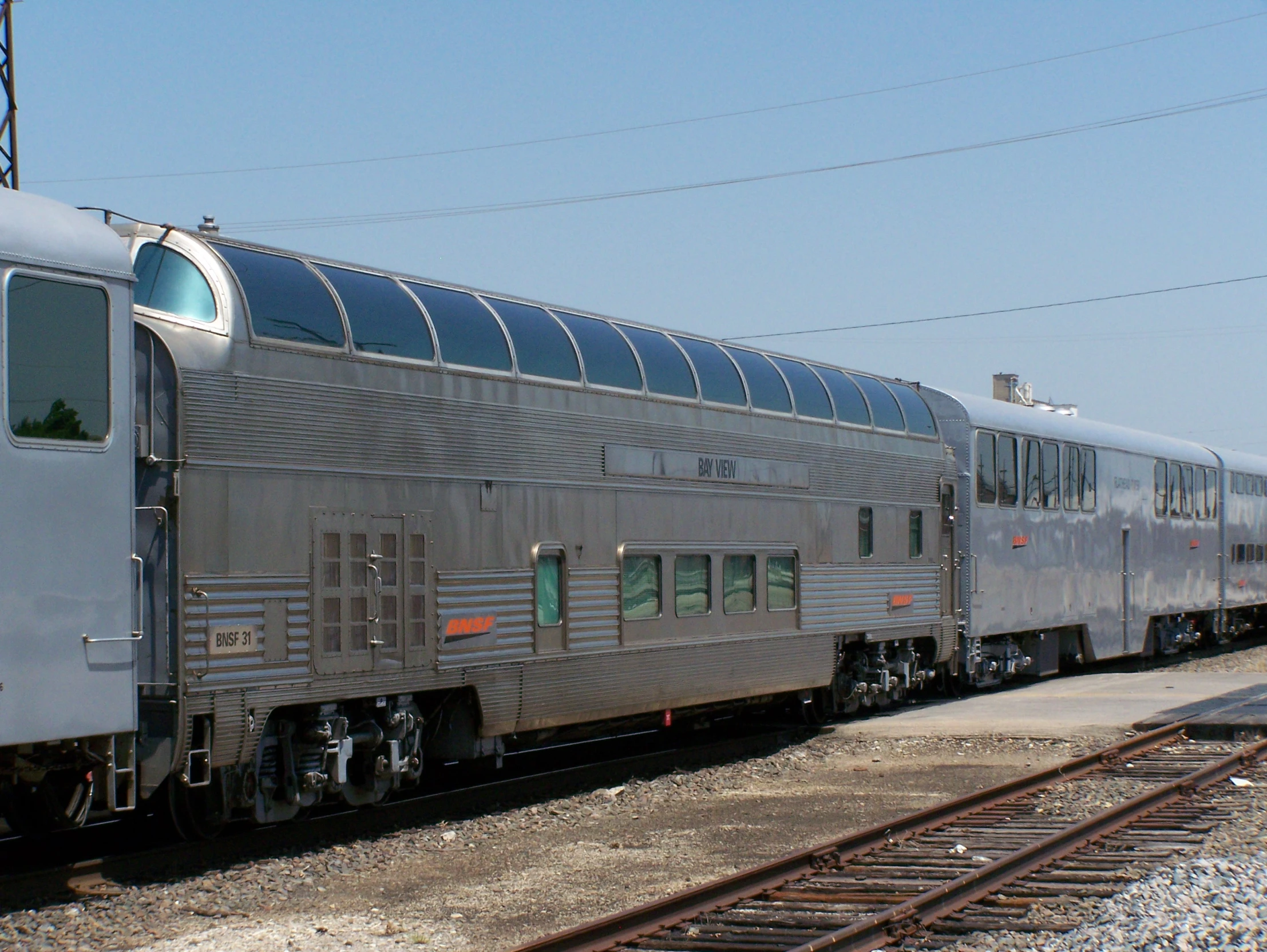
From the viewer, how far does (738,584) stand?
541 inches

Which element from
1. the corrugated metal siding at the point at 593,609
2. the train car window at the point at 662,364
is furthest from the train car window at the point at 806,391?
the corrugated metal siding at the point at 593,609

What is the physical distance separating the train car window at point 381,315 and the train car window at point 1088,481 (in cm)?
1483

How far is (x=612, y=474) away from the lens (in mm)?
12086

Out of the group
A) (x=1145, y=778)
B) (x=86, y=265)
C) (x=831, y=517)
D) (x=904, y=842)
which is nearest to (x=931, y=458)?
(x=831, y=517)

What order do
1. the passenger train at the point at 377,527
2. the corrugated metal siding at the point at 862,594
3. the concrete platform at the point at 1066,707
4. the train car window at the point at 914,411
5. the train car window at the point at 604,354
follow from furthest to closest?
the train car window at the point at 914,411, the concrete platform at the point at 1066,707, the corrugated metal siding at the point at 862,594, the train car window at the point at 604,354, the passenger train at the point at 377,527

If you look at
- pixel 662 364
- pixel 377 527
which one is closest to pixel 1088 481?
pixel 662 364

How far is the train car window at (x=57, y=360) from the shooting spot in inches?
287

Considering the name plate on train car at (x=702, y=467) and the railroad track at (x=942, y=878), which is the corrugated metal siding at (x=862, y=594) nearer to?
the name plate on train car at (x=702, y=467)

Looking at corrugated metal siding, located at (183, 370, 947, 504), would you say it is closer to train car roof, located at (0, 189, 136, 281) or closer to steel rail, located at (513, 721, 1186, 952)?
train car roof, located at (0, 189, 136, 281)

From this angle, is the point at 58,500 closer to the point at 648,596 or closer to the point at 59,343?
the point at 59,343

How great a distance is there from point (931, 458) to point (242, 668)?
10.9 m

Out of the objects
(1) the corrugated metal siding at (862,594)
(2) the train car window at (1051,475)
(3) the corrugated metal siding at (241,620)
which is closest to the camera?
(3) the corrugated metal siding at (241,620)

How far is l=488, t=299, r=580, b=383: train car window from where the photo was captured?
11.2 m

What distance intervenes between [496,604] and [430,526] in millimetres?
915
